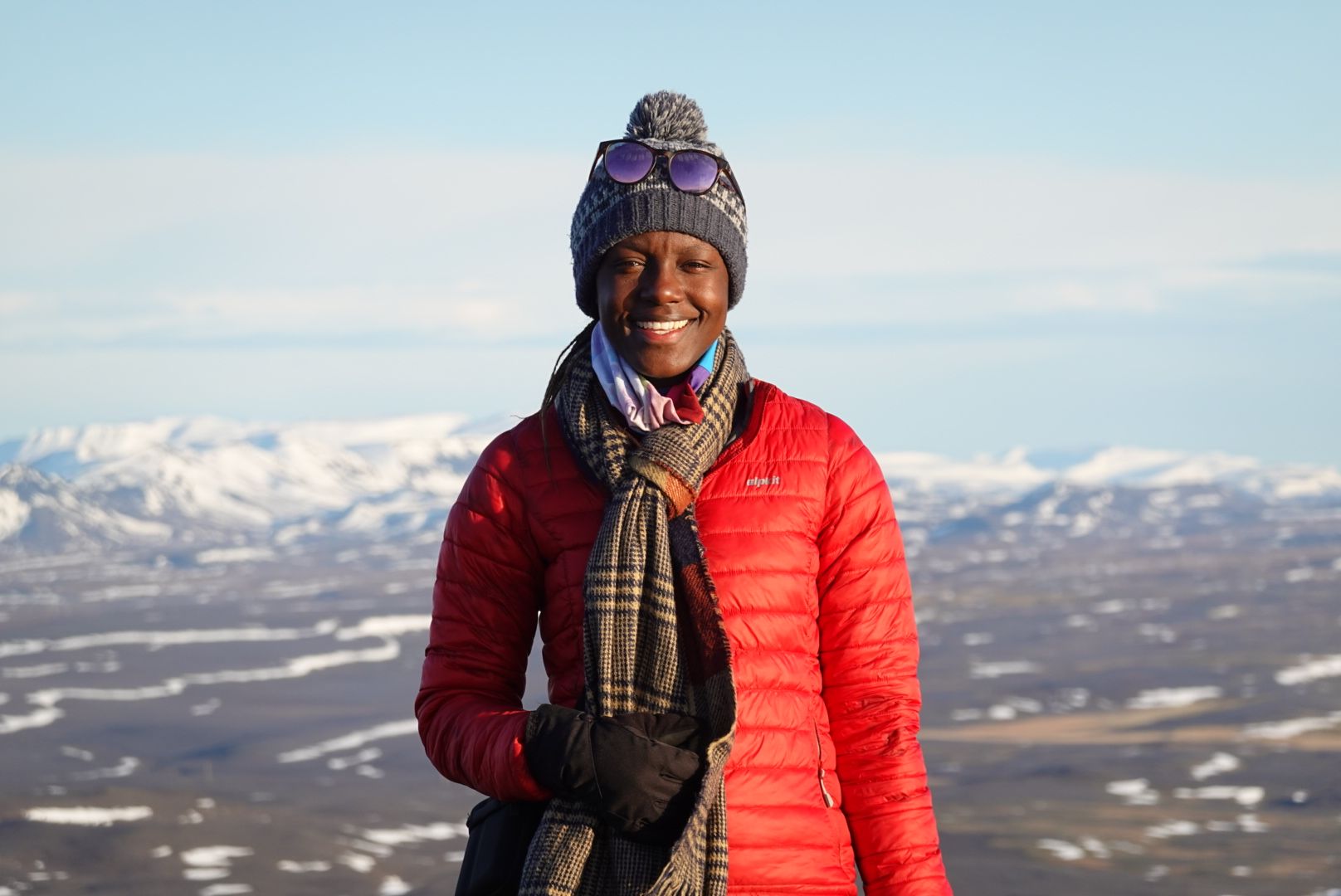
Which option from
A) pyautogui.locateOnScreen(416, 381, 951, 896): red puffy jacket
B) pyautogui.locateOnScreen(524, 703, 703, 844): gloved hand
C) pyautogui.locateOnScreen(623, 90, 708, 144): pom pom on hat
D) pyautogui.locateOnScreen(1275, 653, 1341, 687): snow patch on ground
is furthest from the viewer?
pyautogui.locateOnScreen(1275, 653, 1341, 687): snow patch on ground

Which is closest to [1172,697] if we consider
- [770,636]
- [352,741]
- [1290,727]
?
[1290,727]

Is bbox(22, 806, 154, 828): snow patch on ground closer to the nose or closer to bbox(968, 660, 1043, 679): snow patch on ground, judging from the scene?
bbox(968, 660, 1043, 679): snow patch on ground

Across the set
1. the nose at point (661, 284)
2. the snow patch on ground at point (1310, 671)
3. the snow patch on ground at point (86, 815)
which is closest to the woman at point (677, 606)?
the nose at point (661, 284)

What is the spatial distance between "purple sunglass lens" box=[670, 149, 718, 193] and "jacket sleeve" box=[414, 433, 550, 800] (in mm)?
573

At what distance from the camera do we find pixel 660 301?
2.96 meters

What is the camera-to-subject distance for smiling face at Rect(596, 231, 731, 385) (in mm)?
2967

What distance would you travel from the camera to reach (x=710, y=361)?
305 cm

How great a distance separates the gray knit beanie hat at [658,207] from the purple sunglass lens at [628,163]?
1 cm

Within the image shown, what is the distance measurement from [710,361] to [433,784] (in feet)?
123

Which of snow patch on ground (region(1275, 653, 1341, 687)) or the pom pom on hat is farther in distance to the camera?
snow patch on ground (region(1275, 653, 1341, 687))

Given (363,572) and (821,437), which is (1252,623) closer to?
(363,572)

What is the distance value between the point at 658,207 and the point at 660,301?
167mm

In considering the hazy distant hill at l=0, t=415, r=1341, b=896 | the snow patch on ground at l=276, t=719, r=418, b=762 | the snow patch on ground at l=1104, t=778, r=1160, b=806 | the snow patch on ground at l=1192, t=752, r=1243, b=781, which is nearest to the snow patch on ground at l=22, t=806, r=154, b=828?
the hazy distant hill at l=0, t=415, r=1341, b=896

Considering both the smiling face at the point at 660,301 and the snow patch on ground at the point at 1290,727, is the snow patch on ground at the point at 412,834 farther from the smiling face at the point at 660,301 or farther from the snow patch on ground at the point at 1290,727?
the smiling face at the point at 660,301
